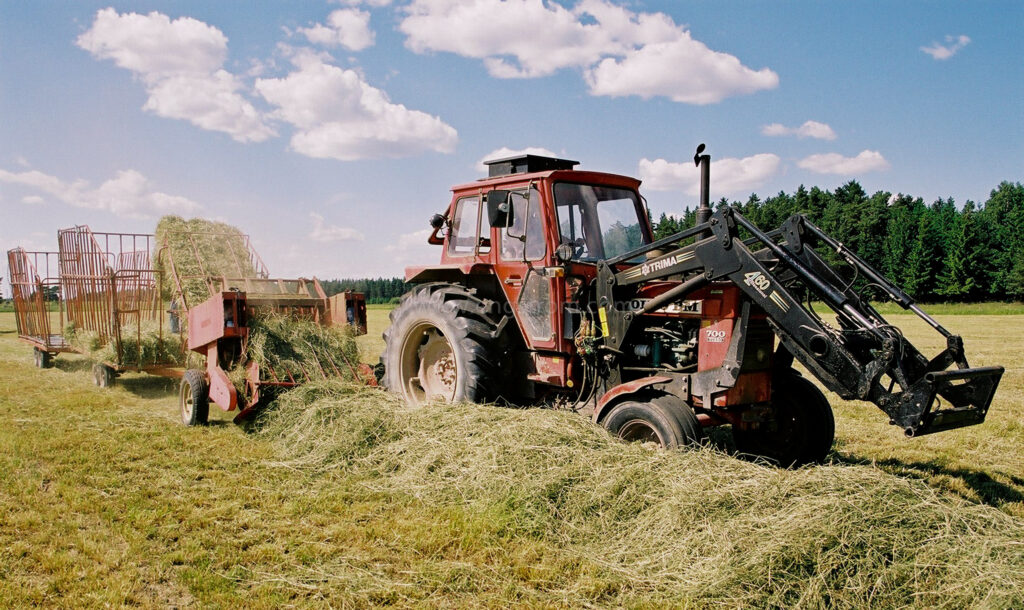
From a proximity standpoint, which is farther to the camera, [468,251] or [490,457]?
[468,251]

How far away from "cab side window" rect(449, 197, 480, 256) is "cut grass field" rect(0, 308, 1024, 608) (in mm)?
1674

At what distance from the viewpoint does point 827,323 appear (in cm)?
478

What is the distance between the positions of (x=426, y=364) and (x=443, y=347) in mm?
264

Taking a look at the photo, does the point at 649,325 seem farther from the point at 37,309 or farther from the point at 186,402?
the point at 37,309

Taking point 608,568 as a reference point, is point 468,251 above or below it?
above

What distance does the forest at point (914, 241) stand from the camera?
172 feet

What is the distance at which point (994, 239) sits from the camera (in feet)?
182

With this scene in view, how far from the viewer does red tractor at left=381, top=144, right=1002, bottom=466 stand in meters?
4.70

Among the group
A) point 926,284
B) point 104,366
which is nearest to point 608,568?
point 104,366

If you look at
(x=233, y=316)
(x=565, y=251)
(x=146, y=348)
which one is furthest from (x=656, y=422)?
(x=146, y=348)

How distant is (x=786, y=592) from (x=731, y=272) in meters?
2.29

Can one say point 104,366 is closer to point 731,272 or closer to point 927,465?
point 731,272

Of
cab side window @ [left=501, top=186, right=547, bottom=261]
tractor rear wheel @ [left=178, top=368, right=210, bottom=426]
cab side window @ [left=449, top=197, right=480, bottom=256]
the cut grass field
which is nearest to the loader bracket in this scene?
the cut grass field

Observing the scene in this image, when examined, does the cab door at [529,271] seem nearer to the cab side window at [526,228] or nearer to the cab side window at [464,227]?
the cab side window at [526,228]
